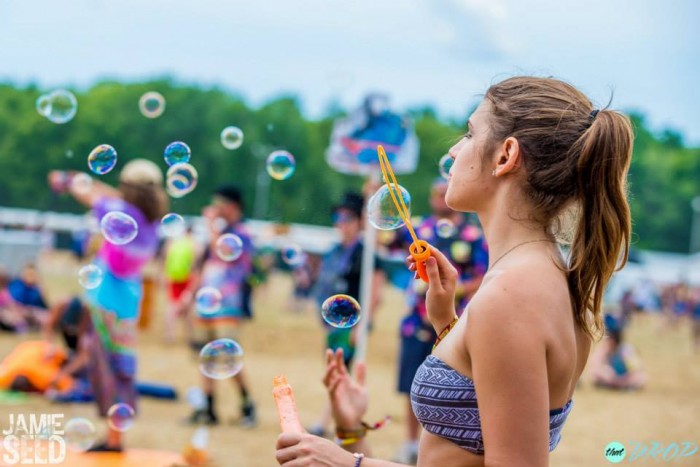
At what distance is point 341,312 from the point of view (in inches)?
101

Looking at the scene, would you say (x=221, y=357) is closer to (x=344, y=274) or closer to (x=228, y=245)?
(x=228, y=245)

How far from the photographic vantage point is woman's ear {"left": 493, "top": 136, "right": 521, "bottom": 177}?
1.46 metres

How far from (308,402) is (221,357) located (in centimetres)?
428

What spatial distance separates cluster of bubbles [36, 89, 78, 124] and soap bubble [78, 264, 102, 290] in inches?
33.5

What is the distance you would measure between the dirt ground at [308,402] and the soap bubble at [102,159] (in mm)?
2275

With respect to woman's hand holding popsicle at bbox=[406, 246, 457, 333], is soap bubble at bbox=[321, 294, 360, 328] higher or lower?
lower

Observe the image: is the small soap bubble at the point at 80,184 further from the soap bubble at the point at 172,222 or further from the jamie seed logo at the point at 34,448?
the jamie seed logo at the point at 34,448

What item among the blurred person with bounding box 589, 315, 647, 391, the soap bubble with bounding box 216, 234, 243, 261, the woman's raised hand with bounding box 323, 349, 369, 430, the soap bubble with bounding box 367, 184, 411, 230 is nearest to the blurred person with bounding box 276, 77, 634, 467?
the woman's raised hand with bounding box 323, 349, 369, 430

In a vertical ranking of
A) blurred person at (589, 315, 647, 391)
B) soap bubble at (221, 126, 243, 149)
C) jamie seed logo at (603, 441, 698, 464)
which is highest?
soap bubble at (221, 126, 243, 149)

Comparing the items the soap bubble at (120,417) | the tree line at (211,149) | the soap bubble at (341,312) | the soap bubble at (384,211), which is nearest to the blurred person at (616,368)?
the soap bubble at (120,417)

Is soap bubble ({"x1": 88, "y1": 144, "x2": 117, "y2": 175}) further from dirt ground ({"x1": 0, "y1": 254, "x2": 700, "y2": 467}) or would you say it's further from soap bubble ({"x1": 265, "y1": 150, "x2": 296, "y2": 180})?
dirt ground ({"x1": 0, "y1": 254, "x2": 700, "y2": 467})

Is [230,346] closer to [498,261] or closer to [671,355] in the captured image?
[498,261]

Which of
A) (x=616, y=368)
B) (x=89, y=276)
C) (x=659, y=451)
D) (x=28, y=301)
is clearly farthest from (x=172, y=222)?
(x=616, y=368)

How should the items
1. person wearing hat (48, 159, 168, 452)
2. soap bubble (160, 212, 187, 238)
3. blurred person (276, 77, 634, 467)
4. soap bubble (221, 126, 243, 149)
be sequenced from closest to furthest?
blurred person (276, 77, 634, 467)
soap bubble (160, 212, 187, 238)
soap bubble (221, 126, 243, 149)
person wearing hat (48, 159, 168, 452)
